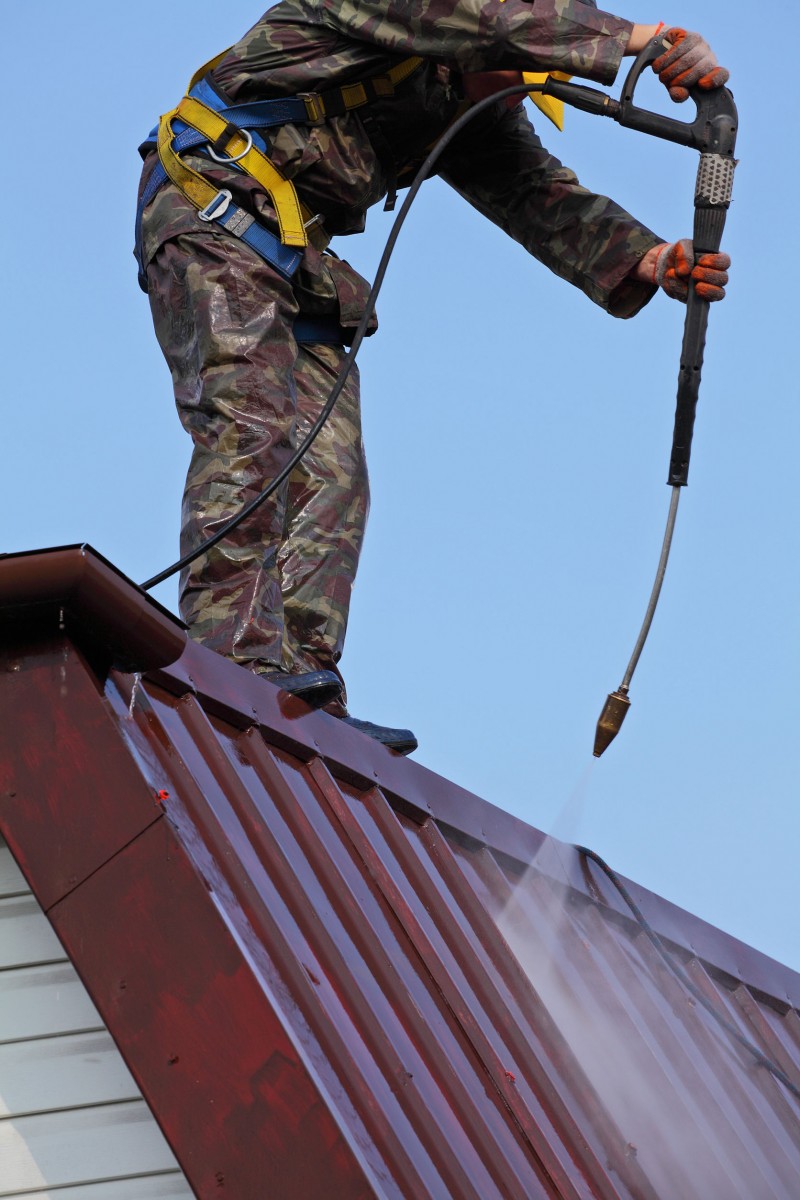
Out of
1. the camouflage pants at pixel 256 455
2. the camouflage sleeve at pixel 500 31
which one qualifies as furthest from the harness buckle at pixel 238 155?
the camouflage sleeve at pixel 500 31

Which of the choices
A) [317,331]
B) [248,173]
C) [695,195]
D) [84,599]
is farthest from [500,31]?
[84,599]

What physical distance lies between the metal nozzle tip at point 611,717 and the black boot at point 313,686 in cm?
96

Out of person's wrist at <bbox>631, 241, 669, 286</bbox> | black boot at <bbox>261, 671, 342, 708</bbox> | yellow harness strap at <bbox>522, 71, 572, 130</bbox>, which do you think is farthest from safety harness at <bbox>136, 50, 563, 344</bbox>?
black boot at <bbox>261, 671, 342, 708</bbox>

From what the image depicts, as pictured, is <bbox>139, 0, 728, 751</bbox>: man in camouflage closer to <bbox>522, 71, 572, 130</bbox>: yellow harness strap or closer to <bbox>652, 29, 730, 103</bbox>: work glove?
<bbox>652, 29, 730, 103</bbox>: work glove

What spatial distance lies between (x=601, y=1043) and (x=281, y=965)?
5.96 ft

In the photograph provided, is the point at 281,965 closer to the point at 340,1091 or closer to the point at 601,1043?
the point at 340,1091

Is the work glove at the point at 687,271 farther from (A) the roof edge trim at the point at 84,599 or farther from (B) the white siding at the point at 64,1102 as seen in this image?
(B) the white siding at the point at 64,1102

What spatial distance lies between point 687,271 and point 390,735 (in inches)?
67.4

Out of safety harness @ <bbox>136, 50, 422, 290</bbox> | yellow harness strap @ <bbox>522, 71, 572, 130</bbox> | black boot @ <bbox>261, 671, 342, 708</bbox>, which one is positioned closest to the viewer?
black boot @ <bbox>261, 671, 342, 708</bbox>

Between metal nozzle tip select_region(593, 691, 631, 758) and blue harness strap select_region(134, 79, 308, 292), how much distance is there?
157 cm

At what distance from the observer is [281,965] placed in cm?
351

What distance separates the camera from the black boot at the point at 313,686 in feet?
15.8

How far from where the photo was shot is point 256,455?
5262mm

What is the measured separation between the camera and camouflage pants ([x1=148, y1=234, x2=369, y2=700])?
17.0ft
